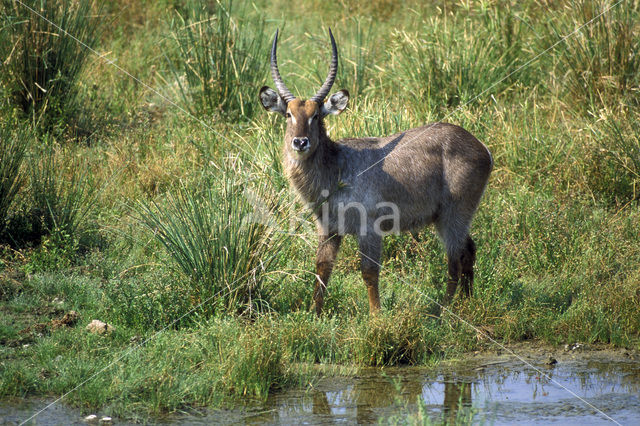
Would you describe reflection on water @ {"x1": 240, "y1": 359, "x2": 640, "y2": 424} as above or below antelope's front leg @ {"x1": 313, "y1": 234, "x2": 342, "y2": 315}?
below

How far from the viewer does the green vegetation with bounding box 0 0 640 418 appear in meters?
5.14

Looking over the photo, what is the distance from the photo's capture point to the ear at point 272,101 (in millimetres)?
6035

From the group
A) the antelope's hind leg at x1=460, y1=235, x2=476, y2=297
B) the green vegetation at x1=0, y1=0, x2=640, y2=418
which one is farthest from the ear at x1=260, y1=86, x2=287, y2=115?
the antelope's hind leg at x1=460, y1=235, x2=476, y2=297

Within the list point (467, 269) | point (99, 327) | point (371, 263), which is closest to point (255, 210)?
point (371, 263)

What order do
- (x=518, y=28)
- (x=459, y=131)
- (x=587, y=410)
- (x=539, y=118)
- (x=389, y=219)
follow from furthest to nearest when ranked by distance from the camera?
(x=518, y=28)
(x=539, y=118)
(x=459, y=131)
(x=389, y=219)
(x=587, y=410)

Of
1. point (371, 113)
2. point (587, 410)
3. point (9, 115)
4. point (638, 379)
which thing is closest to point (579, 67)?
point (371, 113)

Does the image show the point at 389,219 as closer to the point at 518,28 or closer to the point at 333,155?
the point at 333,155

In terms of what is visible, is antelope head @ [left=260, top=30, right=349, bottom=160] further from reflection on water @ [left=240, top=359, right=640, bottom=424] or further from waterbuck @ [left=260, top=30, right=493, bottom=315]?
reflection on water @ [left=240, top=359, right=640, bottom=424]

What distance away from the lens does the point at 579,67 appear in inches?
350

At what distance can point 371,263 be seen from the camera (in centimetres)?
586

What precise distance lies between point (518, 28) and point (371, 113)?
3.11 m

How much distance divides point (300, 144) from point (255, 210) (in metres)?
0.55

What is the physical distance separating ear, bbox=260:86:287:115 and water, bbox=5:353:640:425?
2069mm

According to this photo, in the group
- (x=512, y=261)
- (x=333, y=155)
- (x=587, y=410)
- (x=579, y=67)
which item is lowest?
(x=587, y=410)
